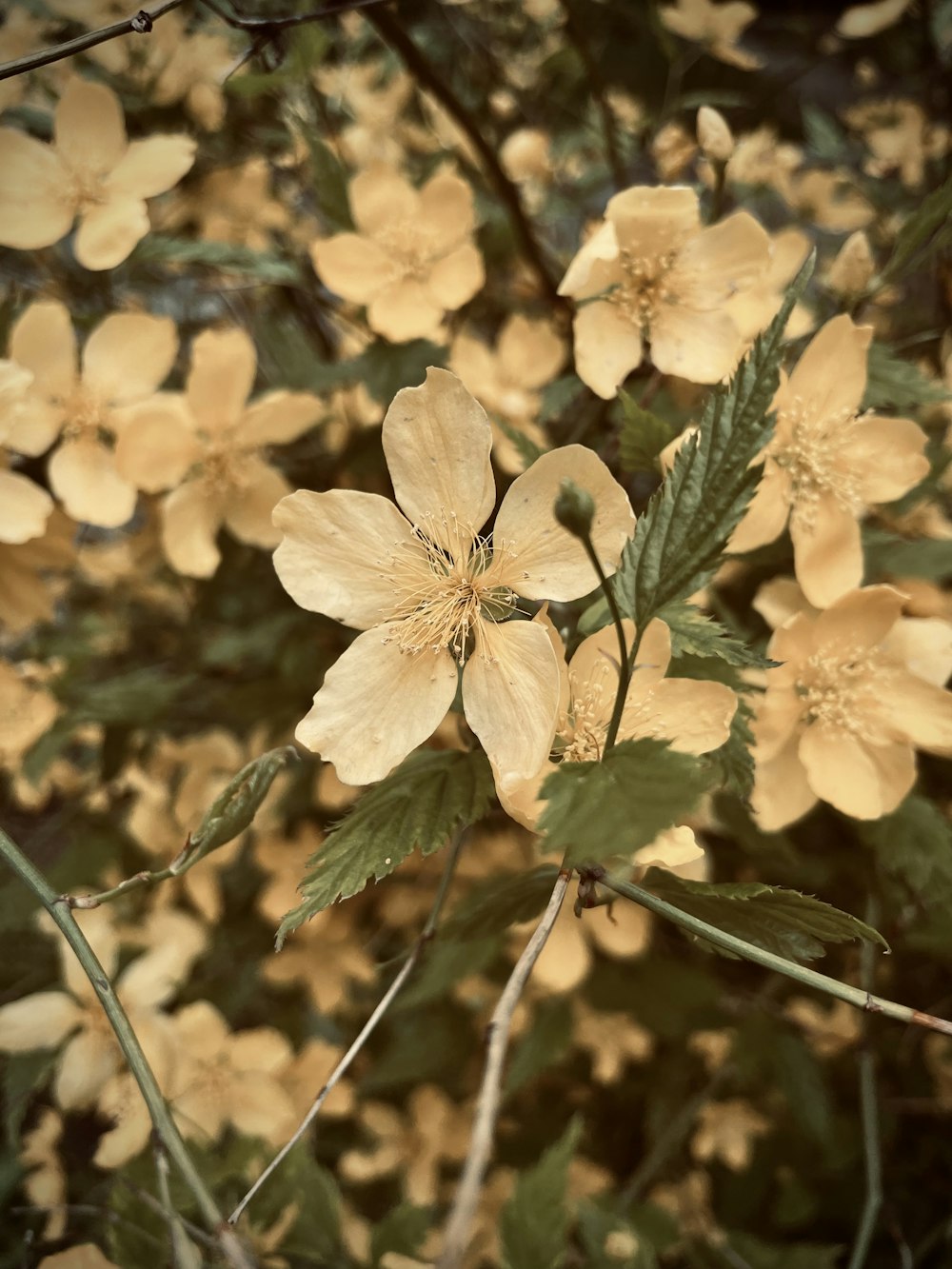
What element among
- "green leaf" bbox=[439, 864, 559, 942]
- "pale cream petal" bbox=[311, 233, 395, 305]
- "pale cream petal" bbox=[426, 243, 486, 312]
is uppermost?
"pale cream petal" bbox=[311, 233, 395, 305]

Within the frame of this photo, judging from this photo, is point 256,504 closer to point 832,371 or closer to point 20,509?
point 20,509

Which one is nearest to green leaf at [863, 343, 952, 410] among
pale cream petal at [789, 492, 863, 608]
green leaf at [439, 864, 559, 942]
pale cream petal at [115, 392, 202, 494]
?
pale cream petal at [789, 492, 863, 608]

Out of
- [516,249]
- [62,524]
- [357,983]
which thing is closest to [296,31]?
[516,249]

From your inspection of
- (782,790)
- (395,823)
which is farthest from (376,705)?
(782,790)

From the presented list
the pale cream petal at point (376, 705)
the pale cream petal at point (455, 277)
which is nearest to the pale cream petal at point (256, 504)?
the pale cream petal at point (455, 277)

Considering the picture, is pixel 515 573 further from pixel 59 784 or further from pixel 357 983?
pixel 59 784

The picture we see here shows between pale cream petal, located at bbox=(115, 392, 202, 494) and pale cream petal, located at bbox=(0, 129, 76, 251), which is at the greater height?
pale cream petal, located at bbox=(0, 129, 76, 251)

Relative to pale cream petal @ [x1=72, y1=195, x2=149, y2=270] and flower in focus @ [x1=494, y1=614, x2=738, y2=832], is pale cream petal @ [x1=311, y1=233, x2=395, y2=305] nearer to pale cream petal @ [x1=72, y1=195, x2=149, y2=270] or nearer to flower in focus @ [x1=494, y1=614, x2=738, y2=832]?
pale cream petal @ [x1=72, y1=195, x2=149, y2=270]
